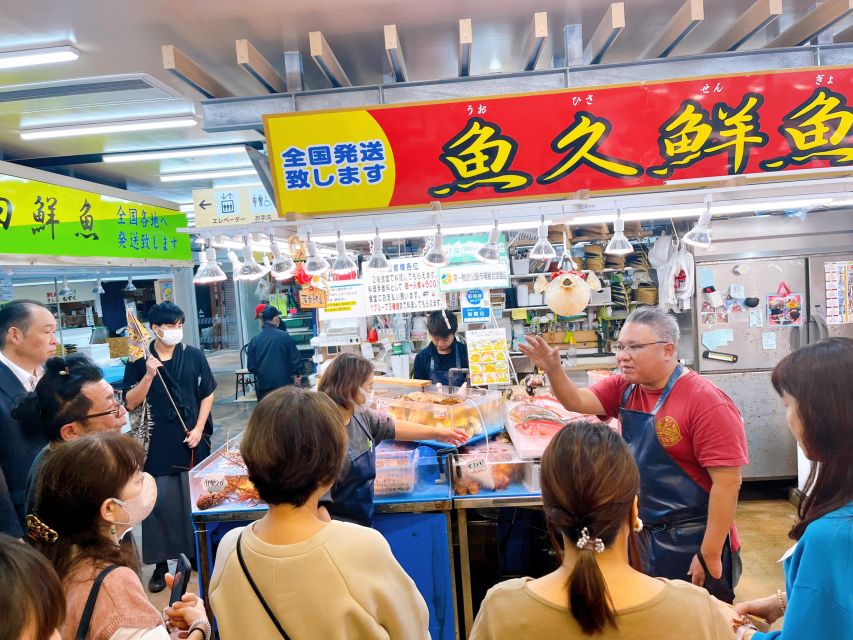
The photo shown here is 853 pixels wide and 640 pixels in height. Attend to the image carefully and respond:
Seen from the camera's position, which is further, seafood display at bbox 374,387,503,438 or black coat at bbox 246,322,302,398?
black coat at bbox 246,322,302,398

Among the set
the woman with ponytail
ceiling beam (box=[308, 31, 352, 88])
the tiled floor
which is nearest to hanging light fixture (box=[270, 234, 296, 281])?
ceiling beam (box=[308, 31, 352, 88])

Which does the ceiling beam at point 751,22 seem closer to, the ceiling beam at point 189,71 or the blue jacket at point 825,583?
the blue jacket at point 825,583

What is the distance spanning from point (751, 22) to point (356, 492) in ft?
12.2

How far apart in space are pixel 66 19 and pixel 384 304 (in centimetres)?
314

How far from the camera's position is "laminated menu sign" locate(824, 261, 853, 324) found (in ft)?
18.2

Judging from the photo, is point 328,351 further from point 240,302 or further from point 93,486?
point 240,302

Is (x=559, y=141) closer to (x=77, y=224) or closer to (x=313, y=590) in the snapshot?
(x=313, y=590)

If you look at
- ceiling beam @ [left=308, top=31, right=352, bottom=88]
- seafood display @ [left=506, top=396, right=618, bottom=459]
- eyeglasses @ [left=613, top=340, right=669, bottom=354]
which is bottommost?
seafood display @ [left=506, top=396, right=618, bottom=459]

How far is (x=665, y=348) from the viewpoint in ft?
8.80

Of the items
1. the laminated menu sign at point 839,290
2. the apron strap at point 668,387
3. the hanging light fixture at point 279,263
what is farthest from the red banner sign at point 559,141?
the laminated menu sign at point 839,290

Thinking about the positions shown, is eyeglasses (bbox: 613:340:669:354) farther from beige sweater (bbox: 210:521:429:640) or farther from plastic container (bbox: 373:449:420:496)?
beige sweater (bbox: 210:521:429:640)

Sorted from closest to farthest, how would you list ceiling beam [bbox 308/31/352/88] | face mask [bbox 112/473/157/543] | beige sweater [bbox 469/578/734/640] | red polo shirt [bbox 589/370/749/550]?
beige sweater [bbox 469/578/734/640]
face mask [bbox 112/473/157/543]
red polo shirt [bbox 589/370/749/550]
ceiling beam [bbox 308/31/352/88]

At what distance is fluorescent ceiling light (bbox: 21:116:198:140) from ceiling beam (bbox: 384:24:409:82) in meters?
2.64

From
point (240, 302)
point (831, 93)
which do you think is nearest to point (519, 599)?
point (831, 93)
